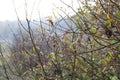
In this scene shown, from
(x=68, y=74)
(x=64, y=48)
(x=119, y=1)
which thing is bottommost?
(x=68, y=74)

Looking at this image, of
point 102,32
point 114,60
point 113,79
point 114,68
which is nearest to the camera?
point 102,32

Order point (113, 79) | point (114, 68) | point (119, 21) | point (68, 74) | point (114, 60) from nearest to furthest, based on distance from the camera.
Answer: point (119, 21) → point (114, 60) → point (113, 79) → point (114, 68) → point (68, 74)

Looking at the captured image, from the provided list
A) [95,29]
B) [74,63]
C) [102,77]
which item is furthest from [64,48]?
[95,29]

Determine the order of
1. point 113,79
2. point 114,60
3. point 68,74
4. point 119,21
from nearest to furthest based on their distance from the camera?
point 119,21 → point 114,60 → point 113,79 → point 68,74

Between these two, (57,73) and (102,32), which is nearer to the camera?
(102,32)

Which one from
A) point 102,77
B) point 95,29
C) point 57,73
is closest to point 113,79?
point 102,77

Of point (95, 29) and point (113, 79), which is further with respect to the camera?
point (113, 79)

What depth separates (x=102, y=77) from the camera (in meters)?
3.25

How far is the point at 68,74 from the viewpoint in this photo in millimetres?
4043

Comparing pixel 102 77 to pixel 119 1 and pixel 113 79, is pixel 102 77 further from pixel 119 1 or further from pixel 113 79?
pixel 119 1

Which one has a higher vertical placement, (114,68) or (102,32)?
(102,32)

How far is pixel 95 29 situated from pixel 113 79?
765mm

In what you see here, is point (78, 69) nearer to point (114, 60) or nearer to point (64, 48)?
point (64, 48)

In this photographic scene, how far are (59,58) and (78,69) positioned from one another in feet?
1.86
